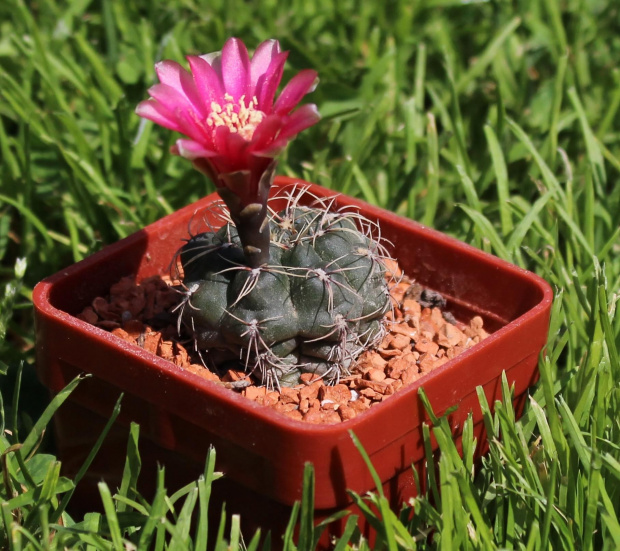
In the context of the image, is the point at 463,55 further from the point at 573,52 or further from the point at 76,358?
the point at 76,358

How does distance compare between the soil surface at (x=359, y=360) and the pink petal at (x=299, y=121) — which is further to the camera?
the soil surface at (x=359, y=360)

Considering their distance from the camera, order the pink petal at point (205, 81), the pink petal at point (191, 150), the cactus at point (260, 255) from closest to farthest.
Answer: the pink petal at point (191, 150)
the cactus at point (260, 255)
the pink petal at point (205, 81)

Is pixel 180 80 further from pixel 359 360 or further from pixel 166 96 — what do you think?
pixel 359 360

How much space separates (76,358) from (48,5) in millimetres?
2089

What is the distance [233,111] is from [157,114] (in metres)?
0.16

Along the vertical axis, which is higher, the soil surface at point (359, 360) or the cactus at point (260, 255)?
the cactus at point (260, 255)

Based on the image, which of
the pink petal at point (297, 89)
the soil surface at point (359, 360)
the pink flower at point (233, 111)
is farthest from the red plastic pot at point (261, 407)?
the pink petal at point (297, 89)

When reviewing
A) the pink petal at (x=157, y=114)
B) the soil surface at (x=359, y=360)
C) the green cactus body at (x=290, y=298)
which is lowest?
the soil surface at (x=359, y=360)

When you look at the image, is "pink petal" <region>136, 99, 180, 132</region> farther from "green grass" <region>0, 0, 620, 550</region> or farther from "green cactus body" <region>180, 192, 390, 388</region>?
"green grass" <region>0, 0, 620, 550</region>

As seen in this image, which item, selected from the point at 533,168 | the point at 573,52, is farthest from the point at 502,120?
the point at 573,52

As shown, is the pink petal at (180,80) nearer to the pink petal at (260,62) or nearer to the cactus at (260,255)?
the cactus at (260,255)

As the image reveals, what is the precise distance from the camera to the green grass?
1767mm

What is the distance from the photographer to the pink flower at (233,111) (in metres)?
1.62

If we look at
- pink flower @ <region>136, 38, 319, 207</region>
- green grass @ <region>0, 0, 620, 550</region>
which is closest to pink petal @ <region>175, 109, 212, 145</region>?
pink flower @ <region>136, 38, 319, 207</region>
